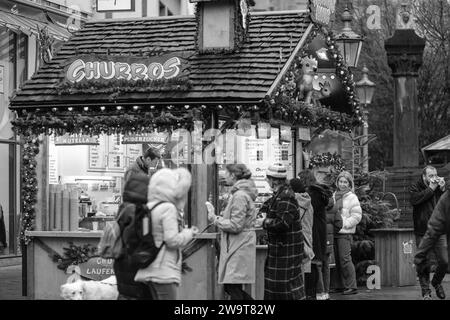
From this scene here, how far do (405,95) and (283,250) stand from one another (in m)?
20.6

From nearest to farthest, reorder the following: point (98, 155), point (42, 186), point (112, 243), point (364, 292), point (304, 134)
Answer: point (112, 243) < point (42, 186) < point (98, 155) < point (364, 292) < point (304, 134)

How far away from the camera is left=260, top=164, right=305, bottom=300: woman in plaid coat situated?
12.3 m

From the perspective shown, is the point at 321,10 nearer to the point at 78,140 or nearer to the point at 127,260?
the point at 78,140

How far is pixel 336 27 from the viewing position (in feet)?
140

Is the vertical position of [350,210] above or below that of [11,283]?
above

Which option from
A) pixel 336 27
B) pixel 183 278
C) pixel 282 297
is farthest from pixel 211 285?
pixel 336 27

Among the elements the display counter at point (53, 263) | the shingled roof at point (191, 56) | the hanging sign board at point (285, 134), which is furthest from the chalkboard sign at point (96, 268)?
the hanging sign board at point (285, 134)

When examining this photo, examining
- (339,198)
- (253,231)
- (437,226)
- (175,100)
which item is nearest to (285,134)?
(339,198)

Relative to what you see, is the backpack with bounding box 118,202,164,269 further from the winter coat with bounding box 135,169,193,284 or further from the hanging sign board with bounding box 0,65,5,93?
the hanging sign board with bounding box 0,65,5,93

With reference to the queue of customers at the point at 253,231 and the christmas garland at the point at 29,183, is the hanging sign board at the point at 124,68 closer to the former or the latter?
the christmas garland at the point at 29,183

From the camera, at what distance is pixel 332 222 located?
16.1 metres

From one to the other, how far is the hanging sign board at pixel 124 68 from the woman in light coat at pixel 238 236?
2.97m

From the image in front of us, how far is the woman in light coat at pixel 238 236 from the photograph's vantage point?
1225cm
